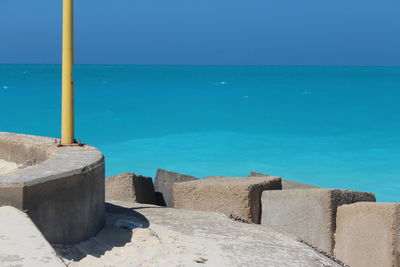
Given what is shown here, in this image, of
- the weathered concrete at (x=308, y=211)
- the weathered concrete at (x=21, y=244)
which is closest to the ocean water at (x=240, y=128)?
the weathered concrete at (x=308, y=211)

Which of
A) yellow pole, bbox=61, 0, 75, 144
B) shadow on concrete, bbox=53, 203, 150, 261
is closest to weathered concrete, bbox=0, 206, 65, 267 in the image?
shadow on concrete, bbox=53, 203, 150, 261

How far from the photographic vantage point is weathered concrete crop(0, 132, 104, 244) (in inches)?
157

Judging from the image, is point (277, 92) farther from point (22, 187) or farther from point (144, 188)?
point (22, 187)

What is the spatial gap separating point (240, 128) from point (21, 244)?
78.2ft

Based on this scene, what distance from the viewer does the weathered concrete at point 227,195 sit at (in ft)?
20.1

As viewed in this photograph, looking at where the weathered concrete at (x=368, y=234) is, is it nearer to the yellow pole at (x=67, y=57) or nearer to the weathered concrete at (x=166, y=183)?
the weathered concrete at (x=166, y=183)

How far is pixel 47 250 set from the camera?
3.05 metres

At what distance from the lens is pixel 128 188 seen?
22.0 feet

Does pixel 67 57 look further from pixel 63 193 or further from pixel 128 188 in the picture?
pixel 128 188

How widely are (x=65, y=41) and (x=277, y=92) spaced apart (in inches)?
1472

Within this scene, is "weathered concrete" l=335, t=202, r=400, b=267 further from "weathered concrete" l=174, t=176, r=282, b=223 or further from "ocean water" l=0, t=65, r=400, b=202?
"ocean water" l=0, t=65, r=400, b=202

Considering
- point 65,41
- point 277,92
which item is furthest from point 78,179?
point 277,92

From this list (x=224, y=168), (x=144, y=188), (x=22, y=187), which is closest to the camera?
(x=22, y=187)

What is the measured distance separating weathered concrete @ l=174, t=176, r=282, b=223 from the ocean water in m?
11.3
